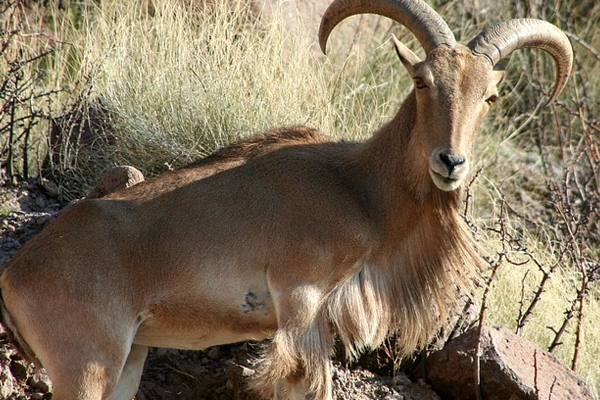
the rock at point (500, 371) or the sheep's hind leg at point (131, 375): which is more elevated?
the rock at point (500, 371)

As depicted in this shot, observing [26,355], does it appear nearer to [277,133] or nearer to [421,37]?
[277,133]

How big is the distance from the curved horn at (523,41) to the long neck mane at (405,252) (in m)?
0.58

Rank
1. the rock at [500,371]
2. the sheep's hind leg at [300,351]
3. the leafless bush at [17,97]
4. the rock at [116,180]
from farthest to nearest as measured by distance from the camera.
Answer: the leafless bush at [17,97], the rock at [116,180], the rock at [500,371], the sheep's hind leg at [300,351]

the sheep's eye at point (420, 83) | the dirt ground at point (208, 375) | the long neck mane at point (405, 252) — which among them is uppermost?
the sheep's eye at point (420, 83)

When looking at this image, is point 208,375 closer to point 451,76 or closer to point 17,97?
point 451,76

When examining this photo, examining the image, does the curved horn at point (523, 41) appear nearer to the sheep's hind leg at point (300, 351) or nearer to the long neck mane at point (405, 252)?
the long neck mane at point (405, 252)

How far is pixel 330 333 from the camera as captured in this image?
572 centimetres

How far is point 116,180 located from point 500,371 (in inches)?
124

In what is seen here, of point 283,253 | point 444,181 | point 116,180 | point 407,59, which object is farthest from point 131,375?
point 407,59

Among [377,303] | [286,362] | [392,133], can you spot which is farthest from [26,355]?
[392,133]

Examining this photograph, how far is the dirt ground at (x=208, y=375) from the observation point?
6453 millimetres

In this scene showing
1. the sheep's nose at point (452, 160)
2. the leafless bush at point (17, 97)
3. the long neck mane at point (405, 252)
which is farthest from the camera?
the leafless bush at point (17, 97)

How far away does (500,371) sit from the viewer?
645 centimetres

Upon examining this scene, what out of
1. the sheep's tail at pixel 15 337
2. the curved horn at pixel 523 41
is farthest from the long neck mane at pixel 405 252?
the sheep's tail at pixel 15 337
